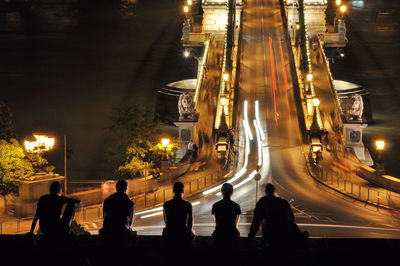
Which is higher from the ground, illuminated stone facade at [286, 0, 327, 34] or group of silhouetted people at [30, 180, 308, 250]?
illuminated stone facade at [286, 0, 327, 34]

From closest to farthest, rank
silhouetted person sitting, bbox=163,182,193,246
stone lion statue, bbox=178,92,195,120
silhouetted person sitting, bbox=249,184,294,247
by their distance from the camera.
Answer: silhouetted person sitting, bbox=249,184,294,247
silhouetted person sitting, bbox=163,182,193,246
stone lion statue, bbox=178,92,195,120

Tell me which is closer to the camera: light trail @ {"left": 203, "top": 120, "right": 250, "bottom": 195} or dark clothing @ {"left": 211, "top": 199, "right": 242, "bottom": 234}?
dark clothing @ {"left": 211, "top": 199, "right": 242, "bottom": 234}

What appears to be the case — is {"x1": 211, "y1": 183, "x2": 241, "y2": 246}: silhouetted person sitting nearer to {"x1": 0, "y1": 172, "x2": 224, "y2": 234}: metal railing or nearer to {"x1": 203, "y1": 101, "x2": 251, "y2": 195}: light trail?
{"x1": 0, "y1": 172, "x2": 224, "y2": 234}: metal railing

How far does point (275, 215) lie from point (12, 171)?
26.3m

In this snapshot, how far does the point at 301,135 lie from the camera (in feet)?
156

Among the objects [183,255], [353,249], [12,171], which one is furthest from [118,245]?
[12,171]

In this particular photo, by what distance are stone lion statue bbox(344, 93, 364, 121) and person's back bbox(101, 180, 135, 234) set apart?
34081 millimetres

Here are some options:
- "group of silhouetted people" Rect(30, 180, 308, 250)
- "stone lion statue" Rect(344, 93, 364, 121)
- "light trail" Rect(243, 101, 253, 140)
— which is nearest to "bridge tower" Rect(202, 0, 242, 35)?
"light trail" Rect(243, 101, 253, 140)

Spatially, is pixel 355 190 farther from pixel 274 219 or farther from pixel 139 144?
pixel 274 219

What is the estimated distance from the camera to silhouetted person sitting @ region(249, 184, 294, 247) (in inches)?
479

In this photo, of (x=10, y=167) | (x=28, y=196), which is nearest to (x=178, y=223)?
(x=28, y=196)

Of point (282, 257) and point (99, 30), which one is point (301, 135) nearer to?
point (282, 257)

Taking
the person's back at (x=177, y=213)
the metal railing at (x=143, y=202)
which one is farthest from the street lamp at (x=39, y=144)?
the person's back at (x=177, y=213)

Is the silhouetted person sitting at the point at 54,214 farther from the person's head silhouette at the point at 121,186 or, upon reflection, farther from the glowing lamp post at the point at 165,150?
the glowing lamp post at the point at 165,150
